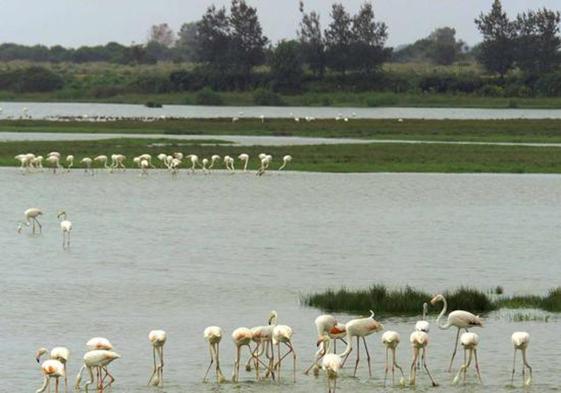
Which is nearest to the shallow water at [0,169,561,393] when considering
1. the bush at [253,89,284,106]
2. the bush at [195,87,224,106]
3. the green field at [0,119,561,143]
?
the green field at [0,119,561,143]

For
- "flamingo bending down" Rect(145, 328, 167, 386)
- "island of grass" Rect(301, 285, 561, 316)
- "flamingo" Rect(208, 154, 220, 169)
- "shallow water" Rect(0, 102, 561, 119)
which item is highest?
"flamingo bending down" Rect(145, 328, 167, 386)

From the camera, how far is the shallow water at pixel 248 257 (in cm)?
1934

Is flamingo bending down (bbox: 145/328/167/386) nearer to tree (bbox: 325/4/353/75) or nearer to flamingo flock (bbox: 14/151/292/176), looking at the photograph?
flamingo flock (bbox: 14/151/292/176)

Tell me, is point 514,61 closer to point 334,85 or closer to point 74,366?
point 334,85

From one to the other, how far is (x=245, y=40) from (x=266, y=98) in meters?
21.5

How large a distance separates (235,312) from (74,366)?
4.48 meters

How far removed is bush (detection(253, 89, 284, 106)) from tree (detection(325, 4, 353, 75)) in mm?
16085

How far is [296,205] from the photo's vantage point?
38.8 meters

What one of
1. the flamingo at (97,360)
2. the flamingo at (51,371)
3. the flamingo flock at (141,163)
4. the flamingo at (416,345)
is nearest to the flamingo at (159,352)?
the flamingo at (97,360)

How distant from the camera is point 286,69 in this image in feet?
379

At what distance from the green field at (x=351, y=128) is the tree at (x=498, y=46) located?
5148cm

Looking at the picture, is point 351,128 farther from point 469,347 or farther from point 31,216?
point 469,347

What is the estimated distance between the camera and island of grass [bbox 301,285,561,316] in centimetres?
2217

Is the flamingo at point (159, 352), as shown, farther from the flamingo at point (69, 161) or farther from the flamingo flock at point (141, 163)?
the flamingo at point (69, 161)
